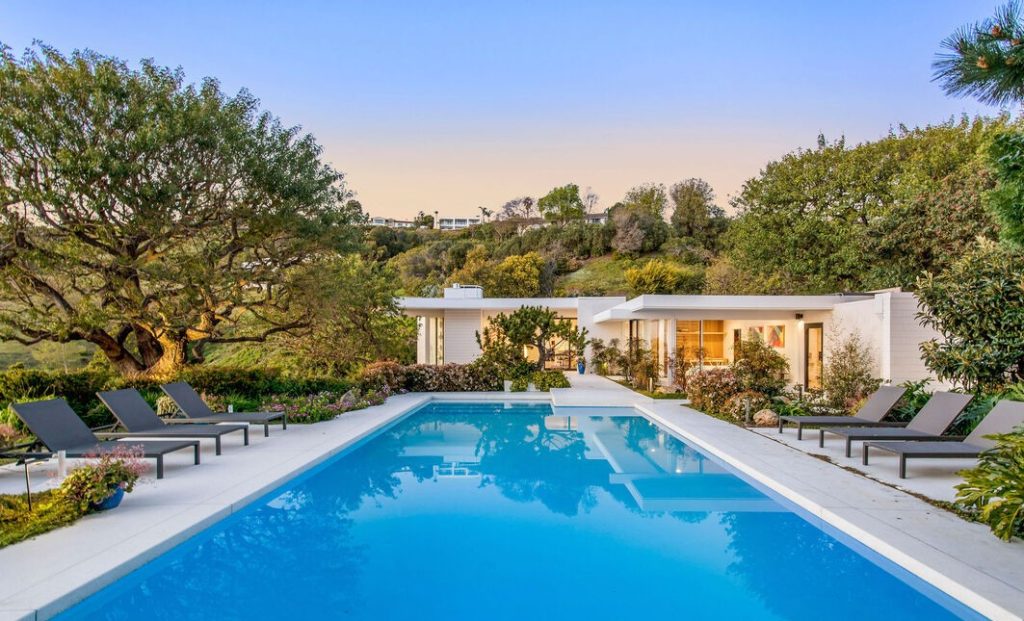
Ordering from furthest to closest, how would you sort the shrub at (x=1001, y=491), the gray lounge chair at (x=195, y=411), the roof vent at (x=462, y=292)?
the roof vent at (x=462, y=292) → the gray lounge chair at (x=195, y=411) → the shrub at (x=1001, y=491)

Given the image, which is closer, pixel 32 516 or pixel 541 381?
pixel 32 516

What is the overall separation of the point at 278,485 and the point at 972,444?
7.74 metres

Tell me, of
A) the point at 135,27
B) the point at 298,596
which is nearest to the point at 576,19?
the point at 135,27

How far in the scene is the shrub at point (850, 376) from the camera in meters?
12.0

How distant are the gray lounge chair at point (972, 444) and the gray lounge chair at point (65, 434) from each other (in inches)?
313

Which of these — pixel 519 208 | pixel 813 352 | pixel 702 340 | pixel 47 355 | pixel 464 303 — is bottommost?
pixel 47 355

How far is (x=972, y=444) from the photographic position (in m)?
6.68

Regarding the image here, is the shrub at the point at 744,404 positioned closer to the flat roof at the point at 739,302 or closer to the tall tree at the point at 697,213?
the flat roof at the point at 739,302

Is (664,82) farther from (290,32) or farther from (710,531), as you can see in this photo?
(710,531)

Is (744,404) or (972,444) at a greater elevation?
(972,444)

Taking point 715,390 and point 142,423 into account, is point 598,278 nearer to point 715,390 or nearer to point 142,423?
point 715,390

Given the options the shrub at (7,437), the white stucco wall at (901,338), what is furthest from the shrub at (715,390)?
the shrub at (7,437)

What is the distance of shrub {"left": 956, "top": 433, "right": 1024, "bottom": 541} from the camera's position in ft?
14.6

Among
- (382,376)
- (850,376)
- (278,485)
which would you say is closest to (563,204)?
(382,376)
